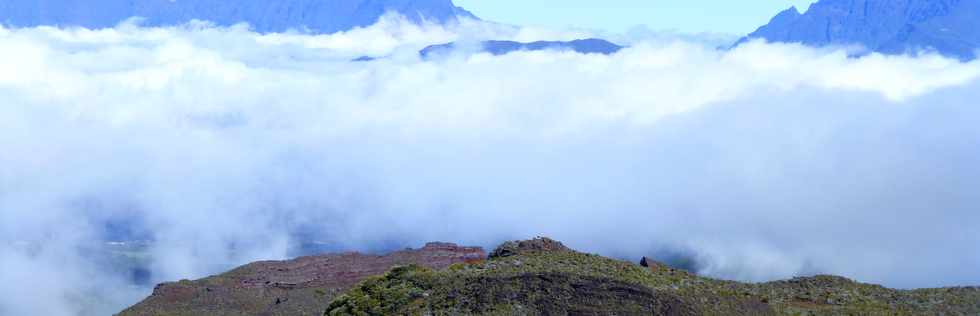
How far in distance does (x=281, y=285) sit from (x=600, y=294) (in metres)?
38.7

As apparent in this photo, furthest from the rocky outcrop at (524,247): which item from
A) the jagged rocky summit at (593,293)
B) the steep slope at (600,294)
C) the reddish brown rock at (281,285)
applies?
the reddish brown rock at (281,285)

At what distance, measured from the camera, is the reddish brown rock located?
67500 millimetres

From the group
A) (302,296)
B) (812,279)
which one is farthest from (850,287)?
(302,296)

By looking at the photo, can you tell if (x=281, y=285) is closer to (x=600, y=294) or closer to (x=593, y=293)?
(x=593, y=293)

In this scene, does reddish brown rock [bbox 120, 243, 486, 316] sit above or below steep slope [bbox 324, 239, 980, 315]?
above

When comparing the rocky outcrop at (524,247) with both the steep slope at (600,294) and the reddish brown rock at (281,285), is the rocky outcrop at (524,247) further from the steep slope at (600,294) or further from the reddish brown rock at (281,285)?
the reddish brown rock at (281,285)

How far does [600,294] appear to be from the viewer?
3975 cm

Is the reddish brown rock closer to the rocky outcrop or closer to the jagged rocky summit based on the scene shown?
the rocky outcrop

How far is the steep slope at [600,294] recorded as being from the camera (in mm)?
39250

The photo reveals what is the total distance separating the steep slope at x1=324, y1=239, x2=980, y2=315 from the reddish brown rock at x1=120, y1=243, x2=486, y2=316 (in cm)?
2082

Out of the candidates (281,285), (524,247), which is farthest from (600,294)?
(281,285)

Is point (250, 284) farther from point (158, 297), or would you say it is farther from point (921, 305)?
point (921, 305)

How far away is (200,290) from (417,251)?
19737mm

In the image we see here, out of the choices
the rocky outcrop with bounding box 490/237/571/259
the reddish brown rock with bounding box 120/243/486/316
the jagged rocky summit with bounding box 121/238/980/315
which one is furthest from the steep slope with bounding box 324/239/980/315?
the reddish brown rock with bounding box 120/243/486/316
